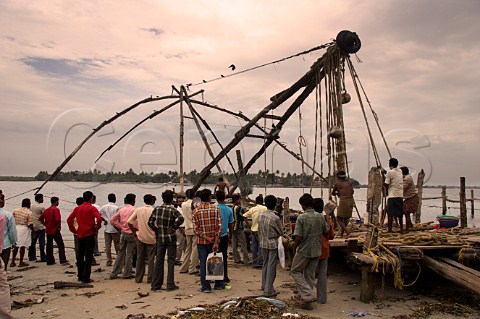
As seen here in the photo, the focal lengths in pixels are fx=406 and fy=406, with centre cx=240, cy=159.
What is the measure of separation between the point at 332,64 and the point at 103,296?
7.04 metres

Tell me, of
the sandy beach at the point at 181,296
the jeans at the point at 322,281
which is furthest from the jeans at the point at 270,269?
the jeans at the point at 322,281

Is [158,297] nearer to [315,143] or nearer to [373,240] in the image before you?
[373,240]

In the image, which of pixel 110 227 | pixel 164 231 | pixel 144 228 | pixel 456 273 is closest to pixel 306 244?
pixel 456 273

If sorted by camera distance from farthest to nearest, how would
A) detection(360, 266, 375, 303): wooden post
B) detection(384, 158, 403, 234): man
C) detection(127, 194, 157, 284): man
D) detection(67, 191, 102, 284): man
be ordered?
detection(384, 158, 403, 234): man
detection(67, 191, 102, 284): man
detection(127, 194, 157, 284): man
detection(360, 266, 375, 303): wooden post

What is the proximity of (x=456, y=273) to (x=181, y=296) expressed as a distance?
431 cm

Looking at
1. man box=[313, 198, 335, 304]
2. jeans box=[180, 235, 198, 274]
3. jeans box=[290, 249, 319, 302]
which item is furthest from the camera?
jeans box=[180, 235, 198, 274]

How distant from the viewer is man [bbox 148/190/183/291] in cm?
714

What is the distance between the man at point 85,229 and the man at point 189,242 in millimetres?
1723

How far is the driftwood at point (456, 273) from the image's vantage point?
221 inches

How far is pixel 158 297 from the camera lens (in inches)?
265

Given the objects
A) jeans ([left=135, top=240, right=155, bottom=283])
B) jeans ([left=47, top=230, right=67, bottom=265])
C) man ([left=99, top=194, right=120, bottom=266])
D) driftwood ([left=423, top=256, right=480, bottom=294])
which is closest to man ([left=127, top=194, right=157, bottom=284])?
jeans ([left=135, top=240, right=155, bottom=283])

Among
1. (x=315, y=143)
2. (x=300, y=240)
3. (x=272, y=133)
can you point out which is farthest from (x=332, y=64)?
(x=300, y=240)

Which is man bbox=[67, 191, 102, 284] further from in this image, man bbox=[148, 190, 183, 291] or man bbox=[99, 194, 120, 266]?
man bbox=[99, 194, 120, 266]

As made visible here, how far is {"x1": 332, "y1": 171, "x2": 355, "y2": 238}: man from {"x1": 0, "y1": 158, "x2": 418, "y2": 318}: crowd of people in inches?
0.6
